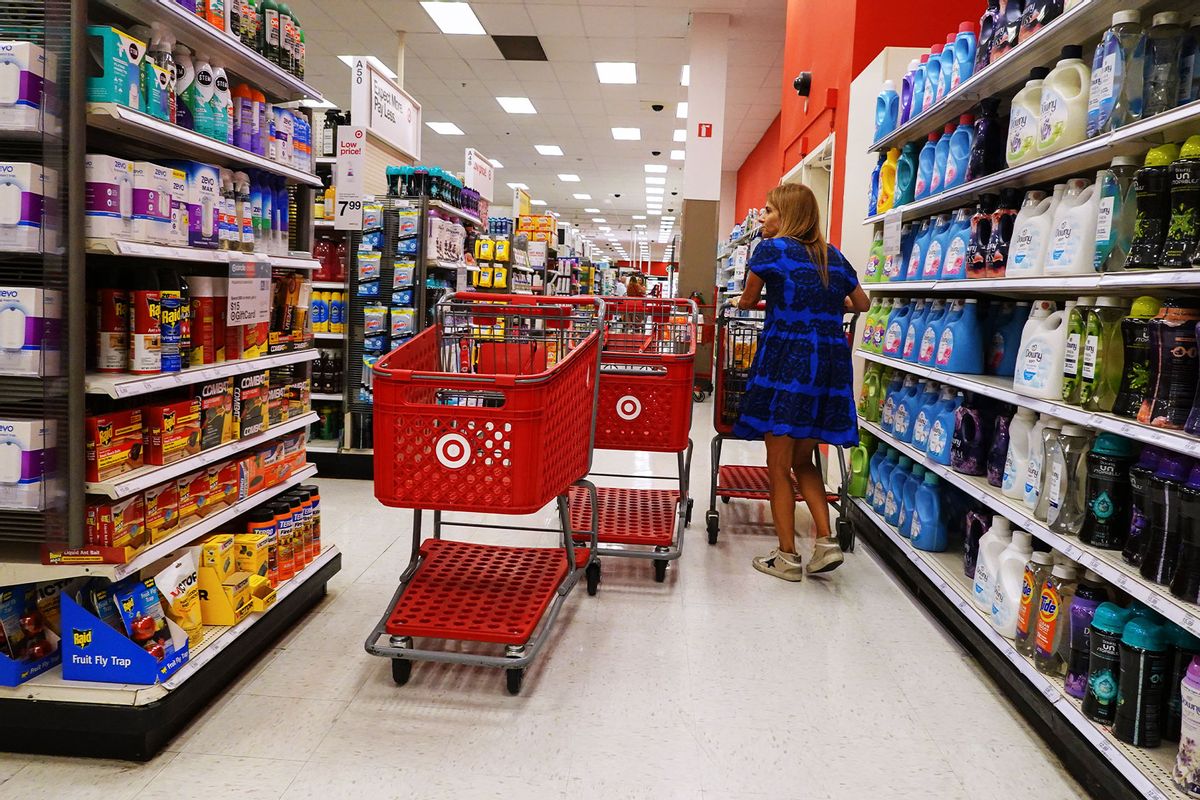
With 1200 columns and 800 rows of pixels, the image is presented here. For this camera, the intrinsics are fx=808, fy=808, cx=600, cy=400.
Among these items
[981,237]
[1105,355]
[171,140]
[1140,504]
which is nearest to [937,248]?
[981,237]

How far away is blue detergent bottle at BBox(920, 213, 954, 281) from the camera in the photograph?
339 centimetres

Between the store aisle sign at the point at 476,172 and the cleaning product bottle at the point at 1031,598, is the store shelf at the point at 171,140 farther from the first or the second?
the store aisle sign at the point at 476,172

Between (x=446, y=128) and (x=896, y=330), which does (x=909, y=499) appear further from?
(x=446, y=128)

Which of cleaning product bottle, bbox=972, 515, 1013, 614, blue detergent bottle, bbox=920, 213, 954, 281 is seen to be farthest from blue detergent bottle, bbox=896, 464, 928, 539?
blue detergent bottle, bbox=920, 213, 954, 281

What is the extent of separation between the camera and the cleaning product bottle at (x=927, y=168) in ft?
11.7

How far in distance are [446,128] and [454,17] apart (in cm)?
611

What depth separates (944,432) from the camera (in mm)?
Answer: 3227

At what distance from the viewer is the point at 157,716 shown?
6.59 ft

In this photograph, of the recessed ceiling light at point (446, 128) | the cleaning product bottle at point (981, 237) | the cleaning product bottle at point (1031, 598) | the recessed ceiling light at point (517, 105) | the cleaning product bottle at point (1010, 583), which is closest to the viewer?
the cleaning product bottle at point (1031, 598)

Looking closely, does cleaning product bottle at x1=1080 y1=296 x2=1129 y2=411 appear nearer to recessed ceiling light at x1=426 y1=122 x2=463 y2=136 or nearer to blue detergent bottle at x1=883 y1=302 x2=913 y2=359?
blue detergent bottle at x1=883 y1=302 x2=913 y2=359

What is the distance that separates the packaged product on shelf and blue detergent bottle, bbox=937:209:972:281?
2.77 metres

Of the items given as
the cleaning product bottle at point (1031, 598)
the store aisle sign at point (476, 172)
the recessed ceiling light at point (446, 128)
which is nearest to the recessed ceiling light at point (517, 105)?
the recessed ceiling light at point (446, 128)

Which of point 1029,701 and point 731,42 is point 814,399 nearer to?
point 1029,701

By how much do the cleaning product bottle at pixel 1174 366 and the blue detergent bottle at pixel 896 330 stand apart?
1.81 m
